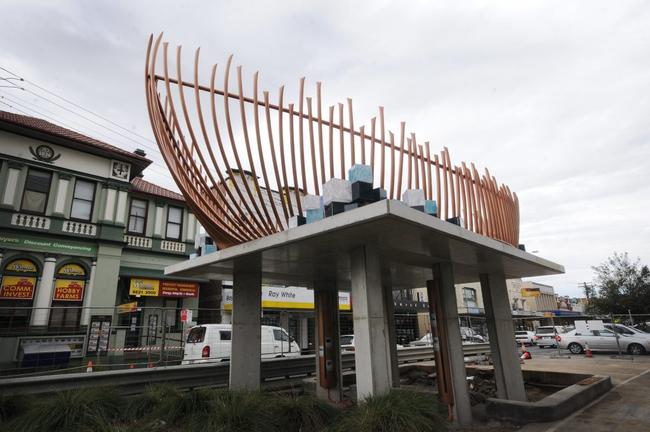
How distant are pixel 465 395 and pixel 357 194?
4.70 meters

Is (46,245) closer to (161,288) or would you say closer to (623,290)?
(161,288)

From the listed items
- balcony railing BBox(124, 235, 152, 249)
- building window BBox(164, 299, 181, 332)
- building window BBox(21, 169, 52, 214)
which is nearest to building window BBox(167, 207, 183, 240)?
balcony railing BBox(124, 235, 152, 249)

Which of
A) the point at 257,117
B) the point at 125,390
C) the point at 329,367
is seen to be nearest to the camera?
the point at 257,117

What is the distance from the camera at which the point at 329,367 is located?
28.9ft

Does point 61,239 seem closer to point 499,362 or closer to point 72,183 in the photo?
point 72,183

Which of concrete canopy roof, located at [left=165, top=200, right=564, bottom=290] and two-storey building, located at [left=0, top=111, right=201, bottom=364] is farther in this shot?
two-storey building, located at [left=0, top=111, right=201, bottom=364]

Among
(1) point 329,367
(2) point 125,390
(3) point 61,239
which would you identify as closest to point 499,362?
(1) point 329,367

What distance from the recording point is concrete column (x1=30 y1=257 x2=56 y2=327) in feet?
52.5

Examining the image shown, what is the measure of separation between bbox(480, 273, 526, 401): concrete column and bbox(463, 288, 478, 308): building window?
3570 cm

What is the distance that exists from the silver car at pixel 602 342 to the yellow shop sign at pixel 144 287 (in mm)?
23392

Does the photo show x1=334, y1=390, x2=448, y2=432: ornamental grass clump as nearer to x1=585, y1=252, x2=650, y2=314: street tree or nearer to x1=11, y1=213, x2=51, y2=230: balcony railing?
x1=11, y1=213, x2=51, y2=230: balcony railing

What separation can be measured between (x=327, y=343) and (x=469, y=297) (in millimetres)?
40134

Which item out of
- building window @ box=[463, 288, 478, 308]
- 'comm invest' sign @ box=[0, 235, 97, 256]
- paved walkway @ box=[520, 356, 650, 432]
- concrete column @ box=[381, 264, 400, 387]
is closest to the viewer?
paved walkway @ box=[520, 356, 650, 432]

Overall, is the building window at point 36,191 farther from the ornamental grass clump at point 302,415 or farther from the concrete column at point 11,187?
the ornamental grass clump at point 302,415
